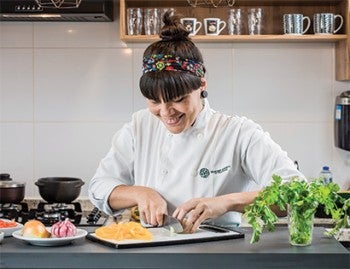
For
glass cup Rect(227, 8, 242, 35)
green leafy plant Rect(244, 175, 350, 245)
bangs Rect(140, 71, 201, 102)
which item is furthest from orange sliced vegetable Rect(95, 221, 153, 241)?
glass cup Rect(227, 8, 242, 35)

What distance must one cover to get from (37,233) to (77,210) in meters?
1.86

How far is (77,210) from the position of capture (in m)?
3.40

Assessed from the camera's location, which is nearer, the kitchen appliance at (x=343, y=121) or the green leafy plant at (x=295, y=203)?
the green leafy plant at (x=295, y=203)

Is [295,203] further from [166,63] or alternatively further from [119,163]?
[119,163]

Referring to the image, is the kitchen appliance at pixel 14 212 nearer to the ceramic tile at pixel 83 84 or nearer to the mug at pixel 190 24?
the ceramic tile at pixel 83 84

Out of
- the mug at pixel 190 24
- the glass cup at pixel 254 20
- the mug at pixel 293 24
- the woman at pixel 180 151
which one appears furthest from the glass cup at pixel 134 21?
the woman at pixel 180 151

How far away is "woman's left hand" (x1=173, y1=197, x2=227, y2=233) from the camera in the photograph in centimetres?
171

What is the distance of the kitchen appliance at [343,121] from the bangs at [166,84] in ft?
5.84

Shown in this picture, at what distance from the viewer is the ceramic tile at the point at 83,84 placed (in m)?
3.69

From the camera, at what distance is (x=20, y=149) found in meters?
3.74

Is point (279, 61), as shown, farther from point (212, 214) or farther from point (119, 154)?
point (212, 214)

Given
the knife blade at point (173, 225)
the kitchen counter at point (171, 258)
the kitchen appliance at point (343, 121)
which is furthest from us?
the kitchen appliance at point (343, 121)

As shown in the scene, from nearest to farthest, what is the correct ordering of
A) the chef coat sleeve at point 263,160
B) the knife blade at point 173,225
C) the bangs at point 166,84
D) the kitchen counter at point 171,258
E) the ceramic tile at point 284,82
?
1. the kitchen counter at point 171,258
2. the knife blade at point 173,225
3. the bangs at point 166,84
4. the chef coat sleeve at point 263,160
5. the ceramic tile at point 284,82

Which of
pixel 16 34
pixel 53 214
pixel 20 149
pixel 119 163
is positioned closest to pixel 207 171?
pixel 119 163
